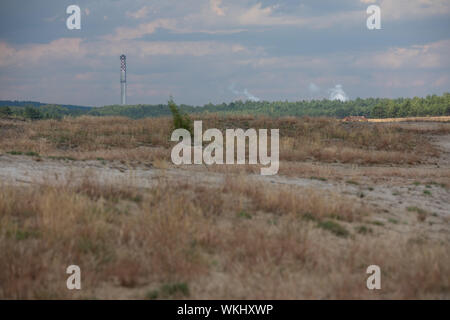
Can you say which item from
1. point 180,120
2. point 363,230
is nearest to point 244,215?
point 363,230

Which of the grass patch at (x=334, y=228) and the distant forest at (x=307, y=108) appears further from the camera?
the distant forest at (x=307, y=108)

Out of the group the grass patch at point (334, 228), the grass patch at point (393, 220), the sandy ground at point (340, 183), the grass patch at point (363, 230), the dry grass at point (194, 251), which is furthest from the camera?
the sandy ground at point (340, 183)

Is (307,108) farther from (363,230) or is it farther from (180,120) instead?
(363,230)

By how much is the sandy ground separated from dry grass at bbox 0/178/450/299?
1.12m

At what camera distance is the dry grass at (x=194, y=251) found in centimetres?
506

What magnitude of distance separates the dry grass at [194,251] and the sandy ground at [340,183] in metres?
1.12

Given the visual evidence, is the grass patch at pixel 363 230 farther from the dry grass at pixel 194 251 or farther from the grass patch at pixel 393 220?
the grass patch at pixel 393 220

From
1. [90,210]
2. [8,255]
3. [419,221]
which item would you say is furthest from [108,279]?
[419,221]

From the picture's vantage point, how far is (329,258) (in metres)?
5.91

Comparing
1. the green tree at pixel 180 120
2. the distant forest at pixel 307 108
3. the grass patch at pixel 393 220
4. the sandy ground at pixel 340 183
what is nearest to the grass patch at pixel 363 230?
the sandy ground at pixel 340 183

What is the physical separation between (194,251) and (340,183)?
7.14m

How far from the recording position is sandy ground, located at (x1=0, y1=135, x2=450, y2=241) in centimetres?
834

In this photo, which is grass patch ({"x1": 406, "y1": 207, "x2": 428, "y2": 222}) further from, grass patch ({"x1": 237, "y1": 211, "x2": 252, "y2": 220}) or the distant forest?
the distant forest
